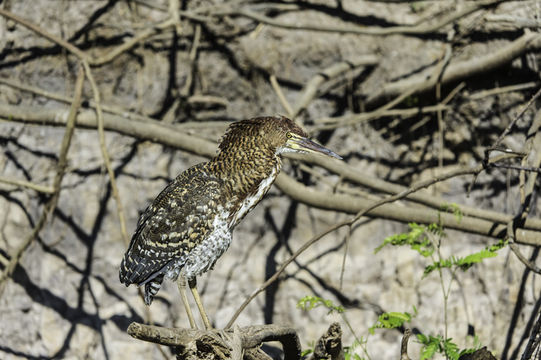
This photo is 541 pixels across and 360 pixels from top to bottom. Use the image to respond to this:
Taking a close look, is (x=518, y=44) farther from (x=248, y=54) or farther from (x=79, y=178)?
(x=79, y=178)

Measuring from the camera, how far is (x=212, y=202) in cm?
346

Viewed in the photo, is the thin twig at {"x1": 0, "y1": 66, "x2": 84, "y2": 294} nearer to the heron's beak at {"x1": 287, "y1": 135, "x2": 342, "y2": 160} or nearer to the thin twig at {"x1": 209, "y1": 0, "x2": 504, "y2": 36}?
the thin twig at {"x1": 209, "y1": 0, "x2": 504, "y2": 36}

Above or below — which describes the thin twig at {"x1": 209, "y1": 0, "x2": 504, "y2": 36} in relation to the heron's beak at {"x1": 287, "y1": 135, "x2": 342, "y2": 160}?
above

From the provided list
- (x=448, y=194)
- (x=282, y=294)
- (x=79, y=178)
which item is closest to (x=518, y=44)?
(x=448, y=194)

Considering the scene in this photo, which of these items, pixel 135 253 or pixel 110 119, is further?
pixel 110 119

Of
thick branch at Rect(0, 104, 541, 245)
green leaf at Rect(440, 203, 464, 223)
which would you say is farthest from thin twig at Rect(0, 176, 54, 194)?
green leaf at Rect(440, 203, 464, 223)

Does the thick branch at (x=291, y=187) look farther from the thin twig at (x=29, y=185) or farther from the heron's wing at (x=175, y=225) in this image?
the heron's wing at (x=175, y=225)

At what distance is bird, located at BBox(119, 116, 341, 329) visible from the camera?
346 centimetres

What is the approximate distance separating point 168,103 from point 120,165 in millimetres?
765

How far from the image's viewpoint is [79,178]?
596 cm

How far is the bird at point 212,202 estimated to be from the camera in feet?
11.4

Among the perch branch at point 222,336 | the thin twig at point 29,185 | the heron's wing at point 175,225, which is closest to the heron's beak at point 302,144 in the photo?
the heron's wing at point 175,225

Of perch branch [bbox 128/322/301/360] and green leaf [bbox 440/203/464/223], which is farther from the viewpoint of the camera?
green leaf [bbox 440/203/464/223]

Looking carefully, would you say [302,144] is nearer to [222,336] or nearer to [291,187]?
[222,336]
